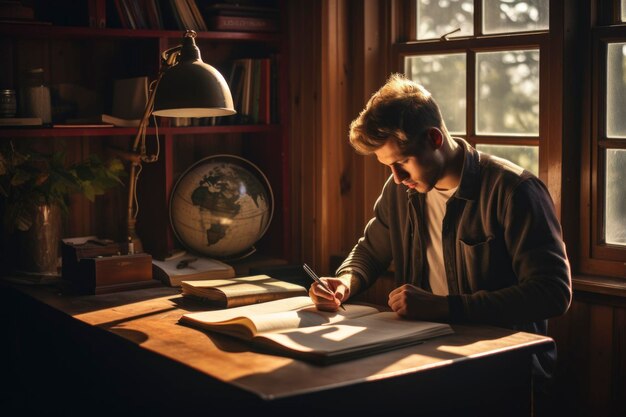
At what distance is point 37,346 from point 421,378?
178cm

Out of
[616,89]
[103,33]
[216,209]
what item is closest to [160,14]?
[103,33]

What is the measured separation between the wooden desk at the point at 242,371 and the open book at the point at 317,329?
0.03 metres

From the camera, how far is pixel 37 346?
3.30m

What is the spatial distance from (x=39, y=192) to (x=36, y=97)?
1.26 feet

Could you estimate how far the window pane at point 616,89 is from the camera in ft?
9.32

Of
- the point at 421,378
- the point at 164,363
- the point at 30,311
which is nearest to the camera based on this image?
the point at 421,378

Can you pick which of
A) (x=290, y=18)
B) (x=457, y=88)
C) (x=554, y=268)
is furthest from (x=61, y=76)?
(x=554, y=268)

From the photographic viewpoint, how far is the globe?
354 cm

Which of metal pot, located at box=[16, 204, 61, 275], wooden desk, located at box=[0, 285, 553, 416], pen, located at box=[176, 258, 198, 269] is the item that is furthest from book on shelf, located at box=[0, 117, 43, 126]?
pen, located at box=[176, 258, 198, 269]

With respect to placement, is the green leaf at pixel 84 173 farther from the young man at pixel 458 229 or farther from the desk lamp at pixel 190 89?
the young man at pixel 458 229

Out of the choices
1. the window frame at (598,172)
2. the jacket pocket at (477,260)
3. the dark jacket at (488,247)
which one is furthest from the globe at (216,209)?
the window frame at (598,172)

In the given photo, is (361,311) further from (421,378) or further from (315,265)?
(315,265)

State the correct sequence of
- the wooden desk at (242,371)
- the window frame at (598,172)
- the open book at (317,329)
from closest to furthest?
the wooden desk at (242,371) → the open book at (317,329) → the window frame at (598,172)

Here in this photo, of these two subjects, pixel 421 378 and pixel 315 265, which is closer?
pixel 421 378
